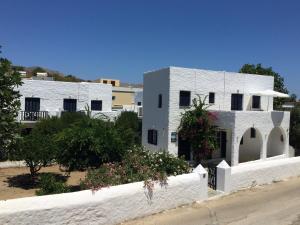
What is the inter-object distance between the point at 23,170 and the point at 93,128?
1151 cm

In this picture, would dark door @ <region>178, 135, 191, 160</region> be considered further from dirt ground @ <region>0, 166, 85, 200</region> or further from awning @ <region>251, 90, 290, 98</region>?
dirt ground @ <region>0, 166, 85, 200</region>

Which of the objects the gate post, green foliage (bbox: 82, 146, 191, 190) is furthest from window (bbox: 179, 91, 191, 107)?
the gate post

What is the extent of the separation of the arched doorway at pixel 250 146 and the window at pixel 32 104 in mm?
17060

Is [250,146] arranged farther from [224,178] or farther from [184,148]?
[224,178]

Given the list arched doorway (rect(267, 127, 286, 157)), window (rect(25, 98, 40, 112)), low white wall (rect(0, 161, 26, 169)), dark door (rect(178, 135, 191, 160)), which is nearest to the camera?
dark door (rect(178, 135, 191, 160))

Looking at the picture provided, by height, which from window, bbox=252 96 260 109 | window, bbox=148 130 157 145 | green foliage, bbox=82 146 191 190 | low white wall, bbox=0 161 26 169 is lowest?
low white wall, bbox=0 161 26 169

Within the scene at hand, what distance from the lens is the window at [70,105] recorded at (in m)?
31.2

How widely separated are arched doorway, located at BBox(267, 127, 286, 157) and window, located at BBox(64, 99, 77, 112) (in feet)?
55.6

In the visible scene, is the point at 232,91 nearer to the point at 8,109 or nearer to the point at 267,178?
the point at 267,178

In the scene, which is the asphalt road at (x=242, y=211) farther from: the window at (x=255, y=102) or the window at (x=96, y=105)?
the window at (x=96, y=105)

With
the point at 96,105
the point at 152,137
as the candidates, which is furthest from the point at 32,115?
the point at 152,137

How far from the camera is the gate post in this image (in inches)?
540

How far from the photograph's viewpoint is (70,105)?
103 feet

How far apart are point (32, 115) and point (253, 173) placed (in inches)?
762
